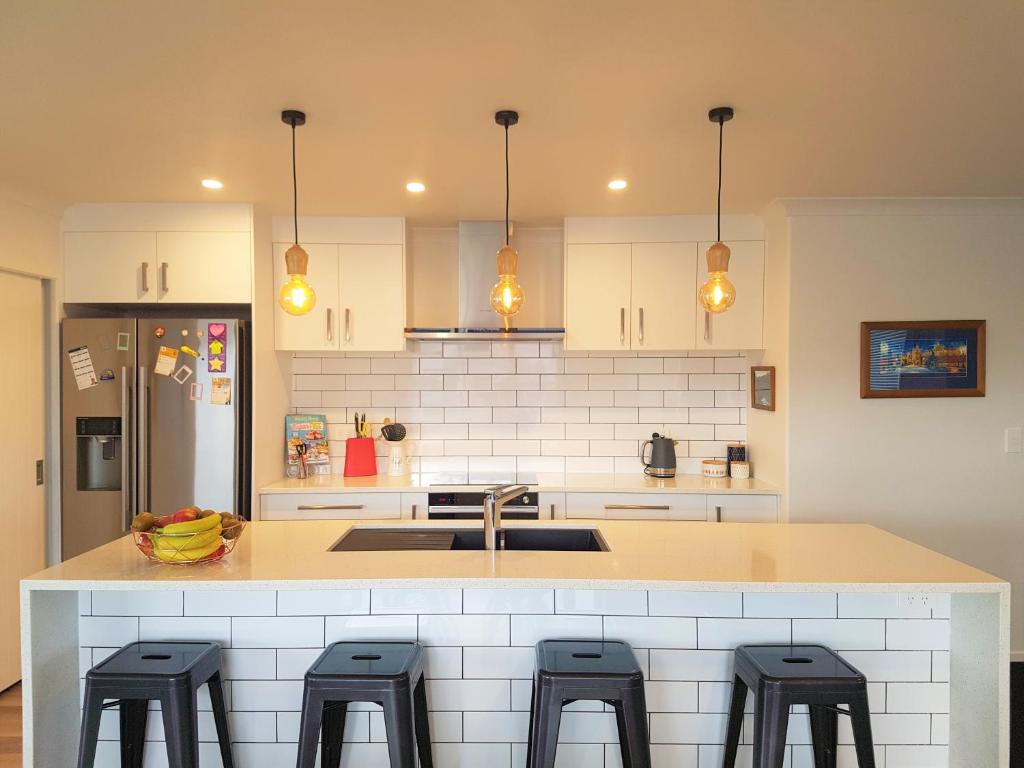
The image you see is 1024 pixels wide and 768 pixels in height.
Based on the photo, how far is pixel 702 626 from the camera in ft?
6.78

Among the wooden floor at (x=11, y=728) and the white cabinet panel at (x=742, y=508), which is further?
the white cabinet panel at (x=742, y=508)

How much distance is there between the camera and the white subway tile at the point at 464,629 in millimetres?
2082

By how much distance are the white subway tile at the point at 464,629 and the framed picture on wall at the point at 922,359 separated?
2.37 meters

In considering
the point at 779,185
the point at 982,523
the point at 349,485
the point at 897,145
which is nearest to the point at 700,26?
the point at 897,145

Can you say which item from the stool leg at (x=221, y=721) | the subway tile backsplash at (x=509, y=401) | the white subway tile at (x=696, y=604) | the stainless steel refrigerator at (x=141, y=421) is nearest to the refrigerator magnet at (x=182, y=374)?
the stainless steel refrigerator at (x=141, y=421)

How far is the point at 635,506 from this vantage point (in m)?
3.54

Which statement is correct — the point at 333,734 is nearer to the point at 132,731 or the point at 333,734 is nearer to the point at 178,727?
the point at 178,727

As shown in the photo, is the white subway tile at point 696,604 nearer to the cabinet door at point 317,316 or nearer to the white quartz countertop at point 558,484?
the white quartz countertop at point 558,484

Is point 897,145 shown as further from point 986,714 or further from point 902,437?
point 986,714

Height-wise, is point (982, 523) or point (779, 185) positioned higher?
point (779, 185)

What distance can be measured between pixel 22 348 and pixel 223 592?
203cm

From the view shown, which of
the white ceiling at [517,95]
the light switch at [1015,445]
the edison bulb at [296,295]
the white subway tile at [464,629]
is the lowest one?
the white subway tile at [464,629]

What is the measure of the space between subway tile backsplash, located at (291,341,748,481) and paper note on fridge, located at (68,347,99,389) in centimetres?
110

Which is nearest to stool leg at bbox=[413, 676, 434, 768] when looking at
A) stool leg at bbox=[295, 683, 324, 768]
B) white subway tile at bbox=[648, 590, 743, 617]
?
stool leg at bbox=[295, 683, 324, 768]
